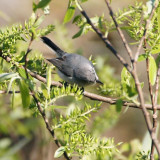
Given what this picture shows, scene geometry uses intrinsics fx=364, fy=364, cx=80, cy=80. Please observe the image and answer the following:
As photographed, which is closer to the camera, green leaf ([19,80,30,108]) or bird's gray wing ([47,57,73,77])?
green leaf ([19,80,30,108])

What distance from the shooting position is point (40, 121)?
310 centimetres

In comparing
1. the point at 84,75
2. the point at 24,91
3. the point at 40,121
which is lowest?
the point at 40,121

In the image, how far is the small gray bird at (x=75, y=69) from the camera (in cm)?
325

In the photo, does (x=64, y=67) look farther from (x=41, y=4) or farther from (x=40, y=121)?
(x=41, y=4)

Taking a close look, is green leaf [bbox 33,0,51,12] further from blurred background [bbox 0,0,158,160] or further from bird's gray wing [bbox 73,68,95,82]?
bird's gray wing [bbox 73,68,95,82]

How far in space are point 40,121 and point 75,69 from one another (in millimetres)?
625

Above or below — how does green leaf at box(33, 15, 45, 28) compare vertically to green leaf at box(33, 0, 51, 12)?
below

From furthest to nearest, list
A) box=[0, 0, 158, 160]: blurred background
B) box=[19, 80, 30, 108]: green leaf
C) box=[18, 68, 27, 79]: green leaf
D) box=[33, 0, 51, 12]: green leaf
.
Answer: box=[0, 0, 158, 160]: blurred background, box=[18, 68, 27, 79]: green leaf, box=[19, 80, 30, 108]: green leaf, box=[33, 0, 51, 12]: green leaf

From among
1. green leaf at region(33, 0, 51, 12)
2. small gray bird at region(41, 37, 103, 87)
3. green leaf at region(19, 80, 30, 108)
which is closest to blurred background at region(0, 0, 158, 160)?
small gray bird at region(41, 37, 103, 87)

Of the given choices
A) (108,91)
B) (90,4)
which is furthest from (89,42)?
(108,91)

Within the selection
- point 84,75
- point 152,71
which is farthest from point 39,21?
point 84,75

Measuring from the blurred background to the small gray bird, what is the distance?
4.1 inches

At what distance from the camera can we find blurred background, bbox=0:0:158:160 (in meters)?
3.20

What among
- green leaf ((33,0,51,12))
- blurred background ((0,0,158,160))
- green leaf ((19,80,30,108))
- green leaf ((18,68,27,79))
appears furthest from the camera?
blurred background ((0,0,158,160))
